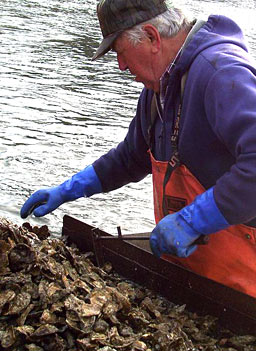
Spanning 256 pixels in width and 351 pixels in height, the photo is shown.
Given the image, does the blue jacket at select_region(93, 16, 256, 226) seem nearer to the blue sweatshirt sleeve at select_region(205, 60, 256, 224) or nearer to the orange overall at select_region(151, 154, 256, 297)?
the blue sweatshirt sleeve at select_region(205, 60, 256, 224)

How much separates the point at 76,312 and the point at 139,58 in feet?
6.00

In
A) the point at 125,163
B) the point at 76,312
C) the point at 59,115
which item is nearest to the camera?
the point at 76,312

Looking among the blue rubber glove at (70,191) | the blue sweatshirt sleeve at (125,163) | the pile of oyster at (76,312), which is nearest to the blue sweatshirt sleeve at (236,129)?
the pile of oyster at (76,312)

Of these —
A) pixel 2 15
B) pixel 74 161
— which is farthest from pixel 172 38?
pixel 2 15

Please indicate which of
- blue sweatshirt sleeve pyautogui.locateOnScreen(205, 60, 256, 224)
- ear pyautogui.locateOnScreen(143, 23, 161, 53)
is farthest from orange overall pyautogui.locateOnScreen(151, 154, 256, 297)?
ear pyautogui.locateOnScreen(143, 23, 161, 53)

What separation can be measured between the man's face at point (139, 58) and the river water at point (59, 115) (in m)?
1.07

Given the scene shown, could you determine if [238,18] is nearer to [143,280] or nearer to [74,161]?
[74,161]

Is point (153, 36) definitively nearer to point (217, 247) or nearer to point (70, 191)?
point (217, 247)

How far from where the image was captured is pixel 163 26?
402 centimetres

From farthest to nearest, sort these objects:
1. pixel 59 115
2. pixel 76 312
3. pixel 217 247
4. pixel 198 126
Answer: pixel 59 115 → pixel 217 247 → pixel 198 126 → pixel 76 312

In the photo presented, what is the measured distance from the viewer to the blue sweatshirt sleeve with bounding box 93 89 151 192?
5.20 m

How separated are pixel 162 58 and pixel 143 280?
78.8 inches

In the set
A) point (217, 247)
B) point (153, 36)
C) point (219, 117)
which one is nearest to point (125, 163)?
point (217, 247)

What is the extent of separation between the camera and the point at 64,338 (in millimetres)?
3881
